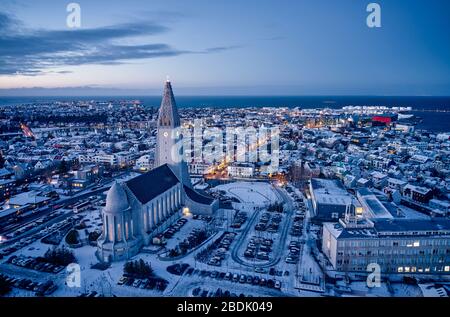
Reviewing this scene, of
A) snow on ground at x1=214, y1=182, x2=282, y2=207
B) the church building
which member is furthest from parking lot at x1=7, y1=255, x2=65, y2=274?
snow on ground at x1=214, y1=182, x2=282, y2=207

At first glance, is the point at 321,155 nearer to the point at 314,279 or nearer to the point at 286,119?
the point at 314,279

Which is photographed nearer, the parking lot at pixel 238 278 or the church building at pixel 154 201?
the parking lot at pixel 238 278

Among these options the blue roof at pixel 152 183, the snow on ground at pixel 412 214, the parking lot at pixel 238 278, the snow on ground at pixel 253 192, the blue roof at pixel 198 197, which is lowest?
the parking lot at pixel 238 278

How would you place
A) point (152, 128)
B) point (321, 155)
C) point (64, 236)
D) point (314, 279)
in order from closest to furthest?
1. point (314, 279)
2. point (64, 236)
3. point (321, 155)
4. point (152, 128)

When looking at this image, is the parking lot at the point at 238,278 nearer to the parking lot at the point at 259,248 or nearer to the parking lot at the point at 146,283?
the parking lot at the point at 146,283

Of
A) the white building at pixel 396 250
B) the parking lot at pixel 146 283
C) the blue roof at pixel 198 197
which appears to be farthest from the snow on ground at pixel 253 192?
the parking lot at pixel 146 283

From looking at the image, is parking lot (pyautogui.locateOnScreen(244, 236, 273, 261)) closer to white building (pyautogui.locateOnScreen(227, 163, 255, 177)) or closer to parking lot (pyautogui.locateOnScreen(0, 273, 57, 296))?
parking lot (pyautogui.locateOnScreen(0, 273, 57, 296))

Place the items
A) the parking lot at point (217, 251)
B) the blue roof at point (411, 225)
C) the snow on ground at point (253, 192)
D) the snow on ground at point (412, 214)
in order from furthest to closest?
the snow on ground at point (253, 192) → the snow on ground at point (412, 214) → the parking lot at point (217, 251) → the blue roof at point (411, 225)
